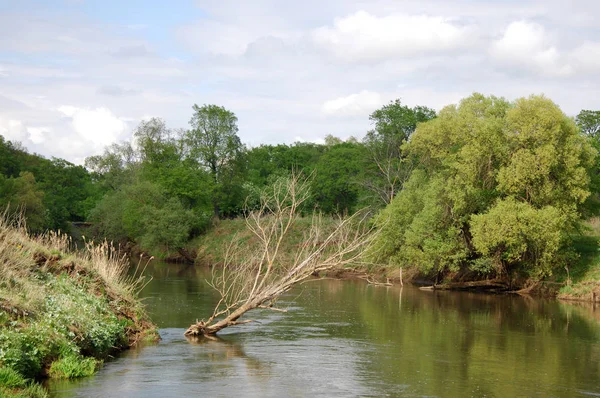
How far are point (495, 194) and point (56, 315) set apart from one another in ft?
109

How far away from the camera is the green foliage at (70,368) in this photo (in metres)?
17.4

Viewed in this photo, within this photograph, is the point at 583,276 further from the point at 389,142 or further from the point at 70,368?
the point at 70,368

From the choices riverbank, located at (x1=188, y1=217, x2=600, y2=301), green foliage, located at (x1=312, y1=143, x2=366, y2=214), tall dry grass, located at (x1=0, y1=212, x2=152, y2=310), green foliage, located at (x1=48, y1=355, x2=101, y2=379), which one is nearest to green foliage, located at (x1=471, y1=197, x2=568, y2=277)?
riverbank, located at (x1=188, y1=217, x2=600, y2=301)

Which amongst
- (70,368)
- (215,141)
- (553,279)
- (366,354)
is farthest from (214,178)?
(70,368)

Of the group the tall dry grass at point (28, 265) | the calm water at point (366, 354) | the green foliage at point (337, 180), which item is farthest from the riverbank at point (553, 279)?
the green foliage at point (337, 180)

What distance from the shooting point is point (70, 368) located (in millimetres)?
17578

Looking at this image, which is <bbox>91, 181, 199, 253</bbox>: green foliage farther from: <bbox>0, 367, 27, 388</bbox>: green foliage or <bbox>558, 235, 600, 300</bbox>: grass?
<bbox>0, 367, 27, 388</bbox>: green foliage

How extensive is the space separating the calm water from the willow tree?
5425 millimetres

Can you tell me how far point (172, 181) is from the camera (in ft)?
245

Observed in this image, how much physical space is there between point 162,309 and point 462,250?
21.5m

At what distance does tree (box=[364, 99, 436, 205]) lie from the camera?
2534 inches

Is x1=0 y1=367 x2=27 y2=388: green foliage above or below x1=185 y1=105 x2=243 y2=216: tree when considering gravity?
below

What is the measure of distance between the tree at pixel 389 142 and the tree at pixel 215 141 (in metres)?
17.3

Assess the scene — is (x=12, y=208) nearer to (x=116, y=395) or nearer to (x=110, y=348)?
(x=110, y=348)
